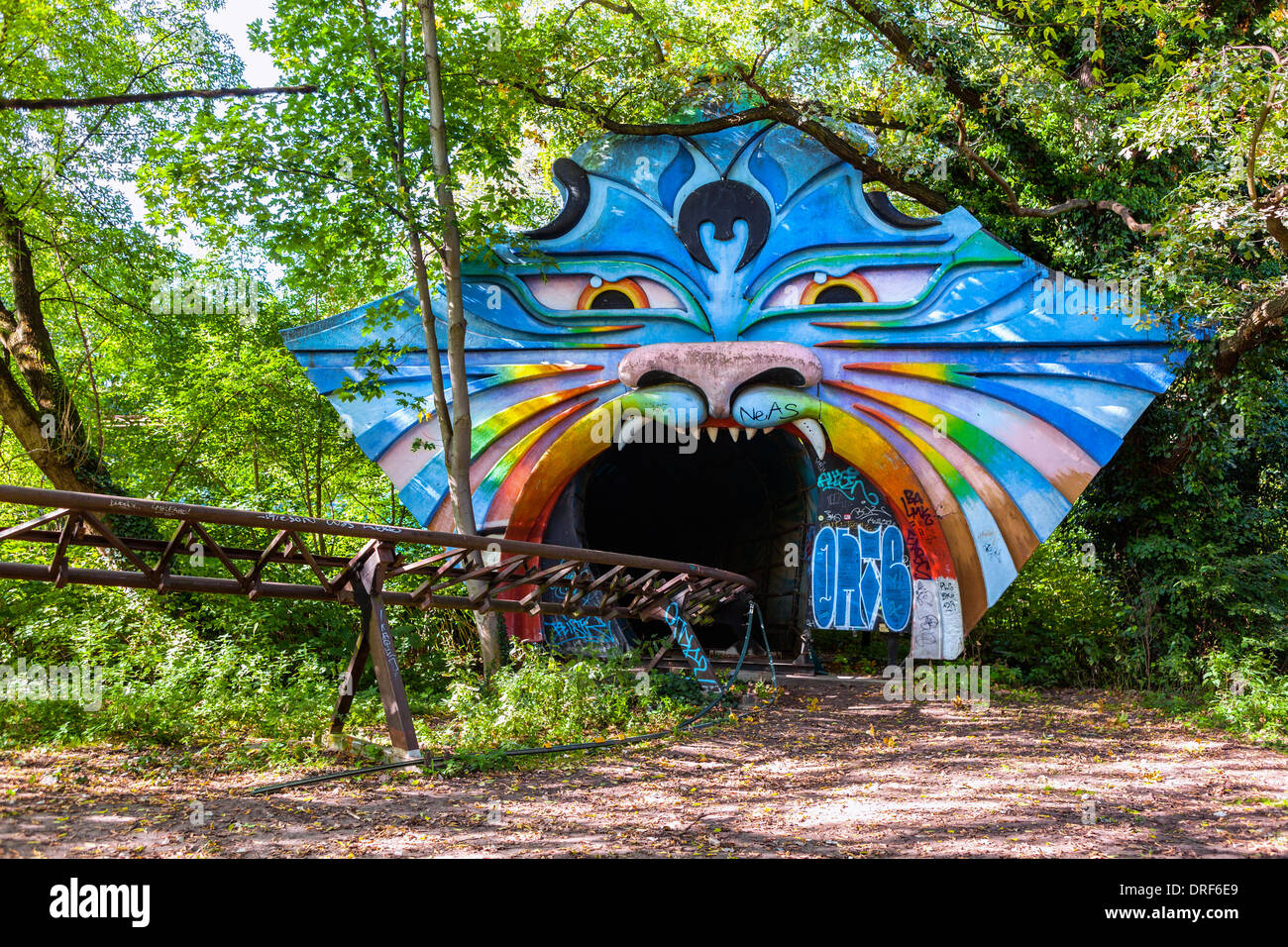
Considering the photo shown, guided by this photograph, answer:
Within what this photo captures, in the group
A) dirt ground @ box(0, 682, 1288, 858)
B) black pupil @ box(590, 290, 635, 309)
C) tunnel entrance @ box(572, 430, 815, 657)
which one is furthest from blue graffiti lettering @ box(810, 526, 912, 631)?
black pupil @ box(590, 290, 635, 309)

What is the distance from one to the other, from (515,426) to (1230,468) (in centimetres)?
927

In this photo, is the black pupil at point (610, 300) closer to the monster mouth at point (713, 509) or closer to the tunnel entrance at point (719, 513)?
the monster mouth at point (713, 509)

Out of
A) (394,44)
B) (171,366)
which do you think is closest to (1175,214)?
(394,44)

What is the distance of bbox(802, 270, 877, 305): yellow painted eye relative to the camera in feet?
40.3

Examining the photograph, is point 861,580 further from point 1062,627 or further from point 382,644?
point 382,644

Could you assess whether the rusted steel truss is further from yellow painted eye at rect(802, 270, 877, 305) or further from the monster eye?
yellow painted eye at rect(802, 270, 877, 305)

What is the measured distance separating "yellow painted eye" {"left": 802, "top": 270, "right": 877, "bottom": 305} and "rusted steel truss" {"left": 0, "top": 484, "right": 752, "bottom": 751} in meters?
3.79

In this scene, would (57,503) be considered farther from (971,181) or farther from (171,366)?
(971,181)

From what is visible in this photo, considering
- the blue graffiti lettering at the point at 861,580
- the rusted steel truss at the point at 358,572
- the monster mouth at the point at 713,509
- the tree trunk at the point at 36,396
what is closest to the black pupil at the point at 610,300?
the monster mouth at the point at 713,509

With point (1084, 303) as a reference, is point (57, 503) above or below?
below

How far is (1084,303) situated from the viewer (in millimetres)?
11859

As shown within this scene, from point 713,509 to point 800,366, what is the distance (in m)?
7.17

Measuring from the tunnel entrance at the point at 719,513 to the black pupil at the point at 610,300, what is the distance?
2482 mm
